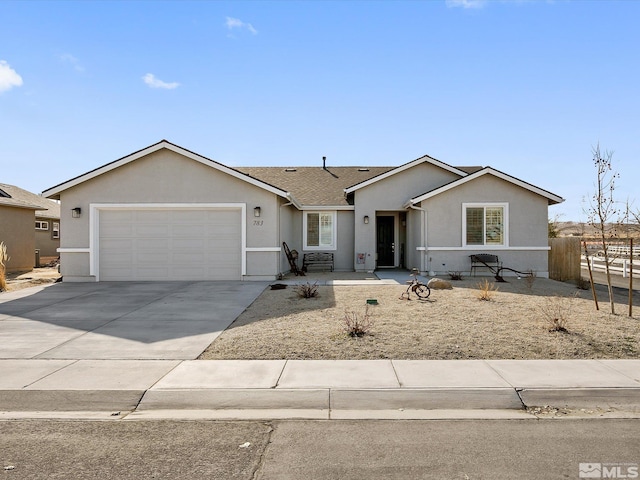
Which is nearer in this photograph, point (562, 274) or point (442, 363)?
point (442, 363)

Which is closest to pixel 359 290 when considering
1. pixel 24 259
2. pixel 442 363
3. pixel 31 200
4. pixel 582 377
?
pixel 442 363

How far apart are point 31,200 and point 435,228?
67.6 ft

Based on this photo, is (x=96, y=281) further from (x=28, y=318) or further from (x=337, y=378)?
(x=337, y=378)

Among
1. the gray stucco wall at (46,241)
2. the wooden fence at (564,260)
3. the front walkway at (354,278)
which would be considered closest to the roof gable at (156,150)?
the front walkway at (354,278)

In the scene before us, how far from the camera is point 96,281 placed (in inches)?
616

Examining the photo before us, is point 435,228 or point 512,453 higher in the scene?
point 435,228

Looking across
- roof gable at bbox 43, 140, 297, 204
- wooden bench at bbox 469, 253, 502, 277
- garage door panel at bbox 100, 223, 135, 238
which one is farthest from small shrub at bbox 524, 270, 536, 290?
garage door panel at bbox 100, 223, 135, 238

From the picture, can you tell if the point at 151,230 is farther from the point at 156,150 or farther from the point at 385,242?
the point at 385,242

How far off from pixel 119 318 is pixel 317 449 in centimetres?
710

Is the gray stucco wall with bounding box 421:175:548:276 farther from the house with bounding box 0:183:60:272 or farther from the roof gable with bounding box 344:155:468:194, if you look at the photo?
the house with bounding box 0:183:60:272

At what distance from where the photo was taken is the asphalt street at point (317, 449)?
12.2 feet

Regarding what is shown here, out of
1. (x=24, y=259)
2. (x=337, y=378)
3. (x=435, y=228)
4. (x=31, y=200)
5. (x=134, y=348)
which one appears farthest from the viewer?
(x=31, y=200)

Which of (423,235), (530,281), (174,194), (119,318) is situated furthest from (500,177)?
(119,318)

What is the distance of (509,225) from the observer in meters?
16.7
